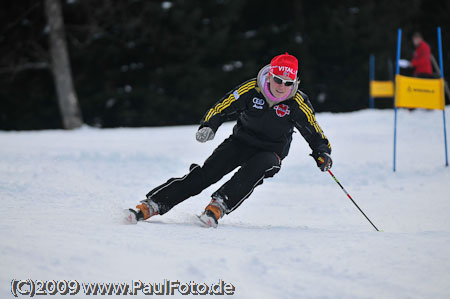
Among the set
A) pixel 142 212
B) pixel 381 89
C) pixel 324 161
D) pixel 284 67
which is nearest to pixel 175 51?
pixel 381 89

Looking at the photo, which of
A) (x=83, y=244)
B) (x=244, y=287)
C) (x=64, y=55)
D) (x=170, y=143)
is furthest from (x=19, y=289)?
(x=64, y=55)

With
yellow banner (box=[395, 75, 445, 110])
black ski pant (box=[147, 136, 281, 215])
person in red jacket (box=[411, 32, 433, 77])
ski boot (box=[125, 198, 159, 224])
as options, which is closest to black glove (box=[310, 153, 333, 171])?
black ski pant (box=[147, 136, 281, 215])

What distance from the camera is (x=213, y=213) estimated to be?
337cm

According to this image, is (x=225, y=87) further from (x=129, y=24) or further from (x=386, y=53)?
(x=386, y=53)

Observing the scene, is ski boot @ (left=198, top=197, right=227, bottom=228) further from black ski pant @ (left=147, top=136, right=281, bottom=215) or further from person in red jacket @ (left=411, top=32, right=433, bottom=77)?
person in red jacket @ (left=411, top=32, right=433, bottom=77)

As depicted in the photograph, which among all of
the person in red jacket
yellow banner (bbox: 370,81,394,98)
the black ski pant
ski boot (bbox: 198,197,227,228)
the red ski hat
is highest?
the red ski hat

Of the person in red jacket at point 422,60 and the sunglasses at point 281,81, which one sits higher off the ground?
the sunglasses at point 281,81

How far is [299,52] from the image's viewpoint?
18.7 meters

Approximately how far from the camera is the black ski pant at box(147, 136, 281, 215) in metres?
3.51

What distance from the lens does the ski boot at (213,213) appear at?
131 inches

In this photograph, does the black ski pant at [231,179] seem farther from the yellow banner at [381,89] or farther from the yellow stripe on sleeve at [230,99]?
the yellow banner at [381,89]

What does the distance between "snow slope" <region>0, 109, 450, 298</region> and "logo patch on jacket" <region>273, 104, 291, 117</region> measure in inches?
32.7

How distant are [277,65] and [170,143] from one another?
560cm

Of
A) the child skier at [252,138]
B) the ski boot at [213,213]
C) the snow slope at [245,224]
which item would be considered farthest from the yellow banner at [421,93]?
the ski boot at [213,213]
